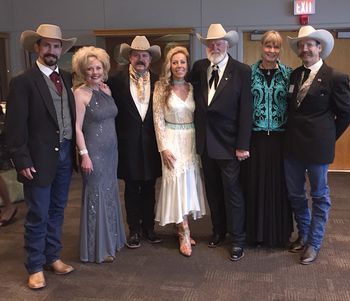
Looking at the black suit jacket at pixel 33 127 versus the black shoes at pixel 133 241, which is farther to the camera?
the black shoes at pixel 133 241

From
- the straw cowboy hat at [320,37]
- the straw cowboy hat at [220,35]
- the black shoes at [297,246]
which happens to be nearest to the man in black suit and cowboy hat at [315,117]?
the straw cowboy hat at [320,37]

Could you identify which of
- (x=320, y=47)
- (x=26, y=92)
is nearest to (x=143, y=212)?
(x=26, y=92)

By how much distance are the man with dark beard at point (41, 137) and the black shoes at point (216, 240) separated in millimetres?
1116

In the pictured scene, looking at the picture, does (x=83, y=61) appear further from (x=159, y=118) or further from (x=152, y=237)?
(x=152, y=237)

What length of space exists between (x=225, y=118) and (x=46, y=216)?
1260mm

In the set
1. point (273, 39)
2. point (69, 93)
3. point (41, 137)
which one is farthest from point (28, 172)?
point (273, 39)

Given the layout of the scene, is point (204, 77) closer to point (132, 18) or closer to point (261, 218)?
point (261, 218)

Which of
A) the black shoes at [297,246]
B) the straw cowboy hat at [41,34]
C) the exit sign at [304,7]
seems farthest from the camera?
the exit sign at [304,7]

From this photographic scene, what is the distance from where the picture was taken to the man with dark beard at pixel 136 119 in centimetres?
289

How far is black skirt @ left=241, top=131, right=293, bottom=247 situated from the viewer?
9.50 ft

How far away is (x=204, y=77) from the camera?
2.87m

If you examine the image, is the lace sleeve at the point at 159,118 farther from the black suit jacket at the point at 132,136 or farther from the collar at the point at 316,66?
the collar at the point at 316,66

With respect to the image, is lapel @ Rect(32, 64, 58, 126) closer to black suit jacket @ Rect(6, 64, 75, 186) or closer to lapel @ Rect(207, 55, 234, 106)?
black suit jacket @ Rect(6, 64, 75, 186)

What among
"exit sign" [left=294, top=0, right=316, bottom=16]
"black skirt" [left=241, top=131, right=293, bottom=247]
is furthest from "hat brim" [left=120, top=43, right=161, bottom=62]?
"exit sign" [left=294, top=0, right=316, bottom=16]
